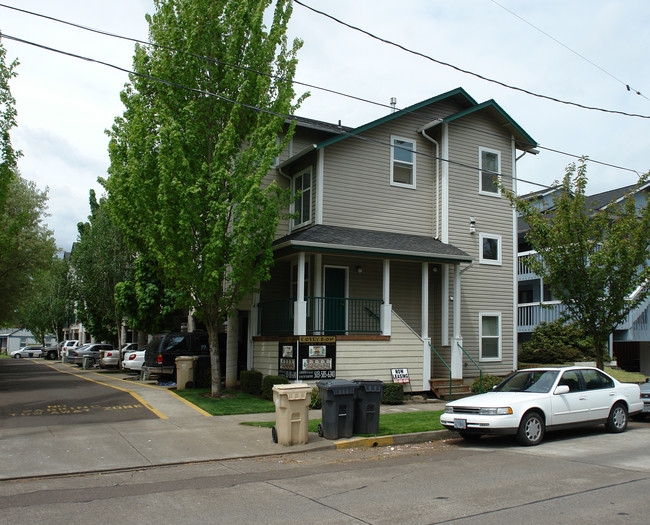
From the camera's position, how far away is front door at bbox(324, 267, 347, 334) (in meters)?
17.2

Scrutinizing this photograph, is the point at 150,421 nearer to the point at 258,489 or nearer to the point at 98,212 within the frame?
the point at 258,489

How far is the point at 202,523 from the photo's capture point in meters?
5.96

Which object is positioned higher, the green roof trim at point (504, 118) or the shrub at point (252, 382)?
the green roof trim at point (504, 118)

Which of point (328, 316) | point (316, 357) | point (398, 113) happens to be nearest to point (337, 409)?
point (316, 357)

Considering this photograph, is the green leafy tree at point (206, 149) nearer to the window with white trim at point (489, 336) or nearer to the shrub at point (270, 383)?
the shrub at point (270, 383)

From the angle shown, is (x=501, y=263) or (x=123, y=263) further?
(x=123, y=263)

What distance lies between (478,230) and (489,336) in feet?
12.0

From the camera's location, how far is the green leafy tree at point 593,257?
1484 centimetres

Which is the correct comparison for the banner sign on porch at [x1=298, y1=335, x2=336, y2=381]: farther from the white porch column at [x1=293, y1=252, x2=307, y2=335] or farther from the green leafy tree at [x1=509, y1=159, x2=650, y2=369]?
the green leafy tree at [x1=509, y1=159, x2=650, y2=369]

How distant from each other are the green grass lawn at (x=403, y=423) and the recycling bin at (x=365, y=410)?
0.76 ft

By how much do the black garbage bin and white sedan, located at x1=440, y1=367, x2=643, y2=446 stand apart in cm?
176

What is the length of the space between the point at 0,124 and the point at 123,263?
11.2 m

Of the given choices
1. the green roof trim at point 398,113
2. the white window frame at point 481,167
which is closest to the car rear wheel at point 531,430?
the green roof trim at point 398,113

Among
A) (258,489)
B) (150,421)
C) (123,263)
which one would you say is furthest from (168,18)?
(123,263)
